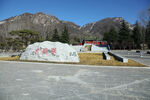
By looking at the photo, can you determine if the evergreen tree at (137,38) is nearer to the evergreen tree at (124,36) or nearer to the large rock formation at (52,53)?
the evergreen tree at (124,36)

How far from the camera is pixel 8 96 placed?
3568 mm

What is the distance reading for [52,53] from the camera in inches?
472

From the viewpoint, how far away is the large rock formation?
11.8 m

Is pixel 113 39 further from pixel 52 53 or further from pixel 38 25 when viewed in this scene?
pixel 38 25

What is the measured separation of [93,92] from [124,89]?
4.20 ft

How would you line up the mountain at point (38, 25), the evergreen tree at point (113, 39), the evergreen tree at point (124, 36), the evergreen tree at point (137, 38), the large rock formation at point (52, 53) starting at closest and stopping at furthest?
the large rock formation at point (52, 53) < the evergreen tree at point (124, 36) < the evergreen tree at point (137, 38) < the evergreen tree at point (113, 39) < the mountain at point (38, 25)

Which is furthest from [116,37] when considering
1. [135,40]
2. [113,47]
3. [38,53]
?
[38,53]

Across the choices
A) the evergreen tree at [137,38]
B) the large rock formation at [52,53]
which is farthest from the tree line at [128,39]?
the large rock formation at [52,53]

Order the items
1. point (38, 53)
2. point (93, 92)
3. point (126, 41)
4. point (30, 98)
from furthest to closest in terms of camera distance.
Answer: point (126, 41) < point (38, 53) < point (93, 92) < point (30, 98)

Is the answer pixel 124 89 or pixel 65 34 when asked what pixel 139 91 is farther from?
pixel 65 34

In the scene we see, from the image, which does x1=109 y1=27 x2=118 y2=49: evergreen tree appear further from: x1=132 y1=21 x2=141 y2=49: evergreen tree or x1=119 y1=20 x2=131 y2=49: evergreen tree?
x1=132 y1=21 x2=141 y2=49: evergreen tree

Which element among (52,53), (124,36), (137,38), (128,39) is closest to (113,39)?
(124,36)

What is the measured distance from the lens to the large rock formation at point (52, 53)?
11781 mm

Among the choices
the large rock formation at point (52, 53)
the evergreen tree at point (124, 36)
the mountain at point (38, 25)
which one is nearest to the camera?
the large rock formation at point (52, 53)
